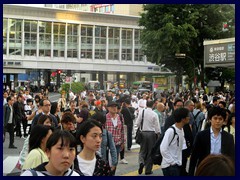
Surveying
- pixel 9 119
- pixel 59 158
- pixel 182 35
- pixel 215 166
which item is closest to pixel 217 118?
A: pixel 59 158

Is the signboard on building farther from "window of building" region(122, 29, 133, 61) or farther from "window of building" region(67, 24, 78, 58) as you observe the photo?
"window of building" region(67, 24, 78, 58)

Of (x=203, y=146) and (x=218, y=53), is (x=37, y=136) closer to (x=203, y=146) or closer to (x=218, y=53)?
(x=203, y=146)

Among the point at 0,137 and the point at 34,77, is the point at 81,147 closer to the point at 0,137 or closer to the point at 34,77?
the point at 0,137

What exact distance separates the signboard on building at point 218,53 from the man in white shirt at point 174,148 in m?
9.44

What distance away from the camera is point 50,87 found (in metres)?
30.9

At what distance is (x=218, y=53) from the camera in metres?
17.0

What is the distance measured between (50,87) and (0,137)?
27954 millimetres

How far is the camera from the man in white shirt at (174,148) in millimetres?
5699

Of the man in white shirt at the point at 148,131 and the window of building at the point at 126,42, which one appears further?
the window of building at the point at 126,42

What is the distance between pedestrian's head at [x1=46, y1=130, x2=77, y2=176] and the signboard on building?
12.3m

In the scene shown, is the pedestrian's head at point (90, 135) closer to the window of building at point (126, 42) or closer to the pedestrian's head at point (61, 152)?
the pedestrian's head at point (61, 152)

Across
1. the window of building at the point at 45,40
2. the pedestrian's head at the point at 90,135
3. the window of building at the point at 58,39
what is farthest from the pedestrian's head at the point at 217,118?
the window of building at the point at 58,39

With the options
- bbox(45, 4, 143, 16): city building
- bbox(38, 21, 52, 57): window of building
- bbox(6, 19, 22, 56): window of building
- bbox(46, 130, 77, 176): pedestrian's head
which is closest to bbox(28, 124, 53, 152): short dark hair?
bbox(46, 130, 77, 176): pedestrian's head
